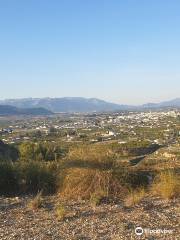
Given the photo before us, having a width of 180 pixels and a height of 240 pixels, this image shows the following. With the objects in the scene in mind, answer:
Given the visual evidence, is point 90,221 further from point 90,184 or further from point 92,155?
point 92,155

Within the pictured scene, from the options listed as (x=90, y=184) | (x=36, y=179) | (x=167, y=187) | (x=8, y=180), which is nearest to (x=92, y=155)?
(x=90, y=184)

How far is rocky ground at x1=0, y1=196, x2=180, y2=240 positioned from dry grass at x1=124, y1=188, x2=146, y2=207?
7.3 inches

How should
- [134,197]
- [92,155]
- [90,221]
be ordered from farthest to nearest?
[92,155] → [134,197] → [90,221]

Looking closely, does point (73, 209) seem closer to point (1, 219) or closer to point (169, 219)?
point (1, 219)

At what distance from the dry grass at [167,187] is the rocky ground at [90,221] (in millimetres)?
549

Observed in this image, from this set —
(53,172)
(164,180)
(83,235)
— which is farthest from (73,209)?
(53,172)

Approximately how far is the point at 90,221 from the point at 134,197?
2.52 m

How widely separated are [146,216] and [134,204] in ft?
5.17

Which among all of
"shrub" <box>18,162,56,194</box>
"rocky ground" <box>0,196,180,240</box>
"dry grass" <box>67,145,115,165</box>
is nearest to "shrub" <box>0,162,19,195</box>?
"shrub" <box>18,162,56,194</box>

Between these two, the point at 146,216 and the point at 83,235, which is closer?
the point at 83,235

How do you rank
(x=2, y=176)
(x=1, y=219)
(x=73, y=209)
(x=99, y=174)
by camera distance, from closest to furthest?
(x=1, y=219)
(x=73, y=209)
(x=99, y=174)
(x=2, y=176)

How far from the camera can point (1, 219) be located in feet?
37.5

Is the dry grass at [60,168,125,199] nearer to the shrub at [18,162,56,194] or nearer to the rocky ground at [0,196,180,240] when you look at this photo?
the rocky ground at [0,196,180,240]

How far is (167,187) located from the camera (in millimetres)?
13711
